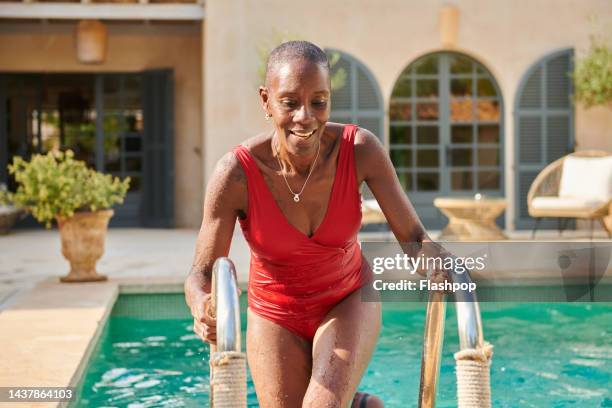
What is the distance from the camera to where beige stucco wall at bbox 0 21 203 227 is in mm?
13391

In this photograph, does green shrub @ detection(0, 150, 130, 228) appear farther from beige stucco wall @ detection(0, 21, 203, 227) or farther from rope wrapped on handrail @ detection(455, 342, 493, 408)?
beige stucco wall @ detection(0, 21, 203, 227)

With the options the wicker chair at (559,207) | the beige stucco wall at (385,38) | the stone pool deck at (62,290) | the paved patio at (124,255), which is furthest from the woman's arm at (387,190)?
the beige stucco wall at (385,38)

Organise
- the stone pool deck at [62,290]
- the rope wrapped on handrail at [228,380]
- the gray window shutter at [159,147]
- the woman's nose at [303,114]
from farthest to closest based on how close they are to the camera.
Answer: the gray window shutter at [159,147] → the stone pool deck at [62,290] → the woman's nose at [303,114] → the rope wrapped on handrail at [228,380]

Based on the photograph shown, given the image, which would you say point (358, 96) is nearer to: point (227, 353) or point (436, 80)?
point (436, 80)

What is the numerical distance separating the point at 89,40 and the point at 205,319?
11.4m

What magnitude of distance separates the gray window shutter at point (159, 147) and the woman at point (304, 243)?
1107 centimetres

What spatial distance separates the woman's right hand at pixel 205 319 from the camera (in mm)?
1901

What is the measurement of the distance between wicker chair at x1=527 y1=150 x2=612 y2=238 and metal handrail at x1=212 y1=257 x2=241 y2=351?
26.8 feet

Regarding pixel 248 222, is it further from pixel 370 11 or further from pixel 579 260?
pixel 370 11

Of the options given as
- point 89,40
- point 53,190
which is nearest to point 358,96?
point 89,40

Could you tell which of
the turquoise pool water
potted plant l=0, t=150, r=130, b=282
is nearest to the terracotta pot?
potted plant l=0, t=150, r=130, b=282

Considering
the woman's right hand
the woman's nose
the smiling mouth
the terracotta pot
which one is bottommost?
the terracotta pot

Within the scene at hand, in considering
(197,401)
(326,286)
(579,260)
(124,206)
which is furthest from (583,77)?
(326,286)

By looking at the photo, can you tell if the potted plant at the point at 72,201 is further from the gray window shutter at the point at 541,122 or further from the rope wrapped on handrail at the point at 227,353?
the gray window shutter at the point at 541,122
